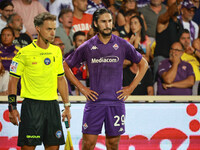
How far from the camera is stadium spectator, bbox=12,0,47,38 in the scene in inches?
271

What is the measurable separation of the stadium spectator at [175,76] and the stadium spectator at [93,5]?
174 centimetres

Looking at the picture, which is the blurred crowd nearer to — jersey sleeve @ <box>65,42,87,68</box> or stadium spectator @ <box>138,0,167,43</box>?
stadium spectator @ <box>138,0,167,43</box>

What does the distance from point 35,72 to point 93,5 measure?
383cm

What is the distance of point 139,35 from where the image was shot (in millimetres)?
7223

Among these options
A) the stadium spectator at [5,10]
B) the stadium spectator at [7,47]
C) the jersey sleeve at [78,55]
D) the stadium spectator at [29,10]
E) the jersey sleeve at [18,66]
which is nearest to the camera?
the jersey sleeve at [18,66]

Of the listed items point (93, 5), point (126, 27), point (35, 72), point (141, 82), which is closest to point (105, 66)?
point (35, 72)

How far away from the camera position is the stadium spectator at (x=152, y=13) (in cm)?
732

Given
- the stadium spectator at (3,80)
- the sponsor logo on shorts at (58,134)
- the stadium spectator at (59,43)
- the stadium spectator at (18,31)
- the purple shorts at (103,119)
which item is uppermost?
the stadium spectator at (18,31)

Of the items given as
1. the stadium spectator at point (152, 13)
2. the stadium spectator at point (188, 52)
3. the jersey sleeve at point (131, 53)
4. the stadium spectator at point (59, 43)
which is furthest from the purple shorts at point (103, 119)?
the stadium spectator at point (188, 52)

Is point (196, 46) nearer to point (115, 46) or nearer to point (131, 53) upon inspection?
point (131, 53)

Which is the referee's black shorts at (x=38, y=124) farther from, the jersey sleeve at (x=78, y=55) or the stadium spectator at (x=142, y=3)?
the stadium spectator at (x=142, y=3)

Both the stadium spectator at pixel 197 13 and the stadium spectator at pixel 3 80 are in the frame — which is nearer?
the stadium spectator at pixel 3 80

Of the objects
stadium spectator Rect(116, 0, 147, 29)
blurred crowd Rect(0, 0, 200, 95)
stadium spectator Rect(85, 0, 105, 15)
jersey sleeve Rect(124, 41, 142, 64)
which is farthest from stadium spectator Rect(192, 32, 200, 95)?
jersey sleeve Rect(124, 41, 142, 64)

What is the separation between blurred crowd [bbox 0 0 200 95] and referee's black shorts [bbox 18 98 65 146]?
2631 mm
